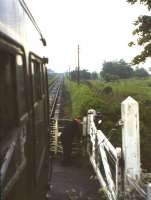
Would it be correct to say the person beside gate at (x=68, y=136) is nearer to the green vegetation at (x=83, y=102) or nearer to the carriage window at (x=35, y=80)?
the green vegetation at (x=83, y=102)

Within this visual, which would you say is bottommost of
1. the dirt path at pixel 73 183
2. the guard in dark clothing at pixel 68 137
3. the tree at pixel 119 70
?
the tree at pixel 119 70

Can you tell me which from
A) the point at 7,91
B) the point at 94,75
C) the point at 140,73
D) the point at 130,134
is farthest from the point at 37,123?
the point at 94,75

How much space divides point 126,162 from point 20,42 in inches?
116

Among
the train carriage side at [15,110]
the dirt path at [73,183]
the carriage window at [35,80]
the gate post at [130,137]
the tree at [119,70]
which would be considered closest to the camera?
the train carriage side at [15,110]

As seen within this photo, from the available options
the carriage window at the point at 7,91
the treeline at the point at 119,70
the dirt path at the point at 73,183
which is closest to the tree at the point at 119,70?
the treeline at the point at 119,70

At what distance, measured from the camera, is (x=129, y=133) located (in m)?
6.90

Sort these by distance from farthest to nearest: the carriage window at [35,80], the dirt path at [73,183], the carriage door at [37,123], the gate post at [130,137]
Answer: the dirt path at [73,183] < the gate post at [130,137] < the carriage window at [35,80] < the carriage door at [37,123]

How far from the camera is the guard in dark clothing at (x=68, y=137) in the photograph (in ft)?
45.3

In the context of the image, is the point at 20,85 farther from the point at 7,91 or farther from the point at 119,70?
the point at 119,70

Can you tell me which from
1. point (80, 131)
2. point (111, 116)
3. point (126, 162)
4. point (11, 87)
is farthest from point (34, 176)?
point (111, 116)

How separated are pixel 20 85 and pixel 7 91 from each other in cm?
56

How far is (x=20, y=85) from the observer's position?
4375 millimetres

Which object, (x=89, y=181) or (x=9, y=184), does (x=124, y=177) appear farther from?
(x=89, y=181)

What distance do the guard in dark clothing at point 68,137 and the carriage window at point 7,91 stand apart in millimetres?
9851
